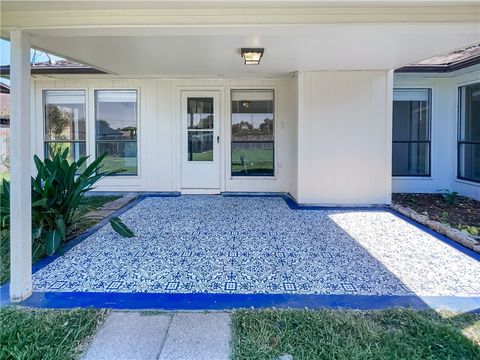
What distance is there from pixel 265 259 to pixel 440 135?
6009 millimetres

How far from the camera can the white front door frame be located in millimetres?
7836

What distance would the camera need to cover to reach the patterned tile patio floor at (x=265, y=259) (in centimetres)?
316

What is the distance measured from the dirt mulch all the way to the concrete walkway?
432 centimetres

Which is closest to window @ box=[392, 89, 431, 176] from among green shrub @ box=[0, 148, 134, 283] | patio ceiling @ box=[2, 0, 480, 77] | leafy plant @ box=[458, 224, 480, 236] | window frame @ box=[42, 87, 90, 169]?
leafy plant @ box=[458, 224, 480, 236]

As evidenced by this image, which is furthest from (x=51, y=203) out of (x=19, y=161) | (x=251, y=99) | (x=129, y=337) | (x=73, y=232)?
(x=251, y=99)

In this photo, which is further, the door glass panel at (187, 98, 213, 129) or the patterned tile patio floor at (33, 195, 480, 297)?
the door glass panel at (187, 98, 213, 129)

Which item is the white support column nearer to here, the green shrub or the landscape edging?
the green shrub

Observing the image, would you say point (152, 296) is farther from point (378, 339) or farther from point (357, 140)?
point (357, 140)

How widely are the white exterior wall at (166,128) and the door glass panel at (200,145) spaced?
252 millimetres

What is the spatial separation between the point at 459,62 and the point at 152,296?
694 cm

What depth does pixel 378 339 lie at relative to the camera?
229 cm

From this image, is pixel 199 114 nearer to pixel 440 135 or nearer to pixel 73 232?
pixel 73 232

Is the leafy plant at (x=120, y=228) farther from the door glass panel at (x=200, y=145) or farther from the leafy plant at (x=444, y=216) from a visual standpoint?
the leafy plant at (x=444, y=216)

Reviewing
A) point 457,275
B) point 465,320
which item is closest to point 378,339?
point 465,320
